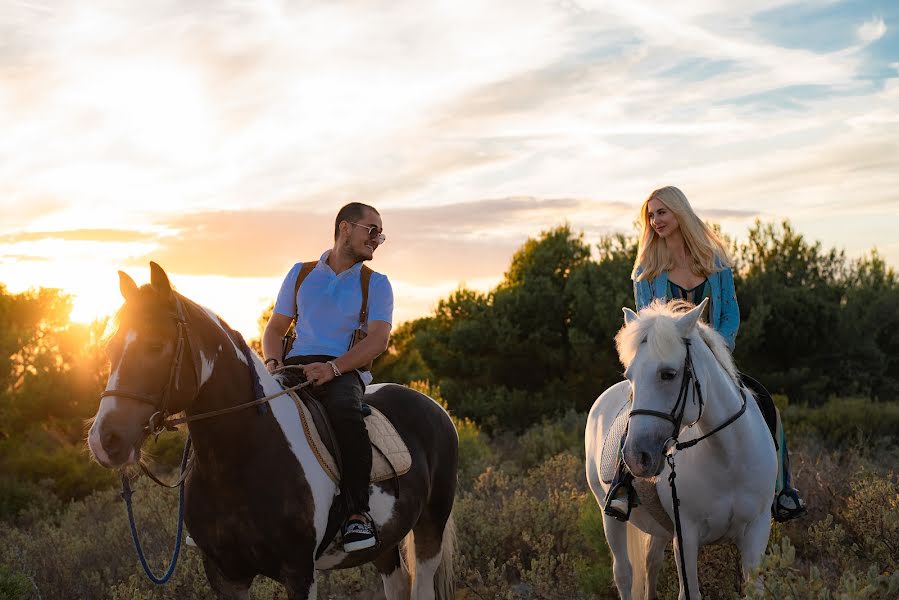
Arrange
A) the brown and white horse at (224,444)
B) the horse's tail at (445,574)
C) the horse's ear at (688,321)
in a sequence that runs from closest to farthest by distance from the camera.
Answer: the brown and white horse at (224,444), the horse's ear at (688,321), the horse's tail at (445,574)

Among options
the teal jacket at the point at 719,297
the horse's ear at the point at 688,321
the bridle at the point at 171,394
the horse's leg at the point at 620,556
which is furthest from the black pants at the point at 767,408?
the bridle at the point at 171,394

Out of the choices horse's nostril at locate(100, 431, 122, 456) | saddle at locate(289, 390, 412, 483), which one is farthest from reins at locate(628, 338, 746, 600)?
horse's nostril at locate(100, 431, 122, 456)

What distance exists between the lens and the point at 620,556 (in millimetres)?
6066

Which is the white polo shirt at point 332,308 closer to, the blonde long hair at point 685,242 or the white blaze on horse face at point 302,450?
the white blaze on horse face at point 302,450

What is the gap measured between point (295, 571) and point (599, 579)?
3524 millimetres

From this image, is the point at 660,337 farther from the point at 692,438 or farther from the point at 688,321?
the point at 692,438

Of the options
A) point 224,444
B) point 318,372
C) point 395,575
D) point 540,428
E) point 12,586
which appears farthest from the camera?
point 540,428

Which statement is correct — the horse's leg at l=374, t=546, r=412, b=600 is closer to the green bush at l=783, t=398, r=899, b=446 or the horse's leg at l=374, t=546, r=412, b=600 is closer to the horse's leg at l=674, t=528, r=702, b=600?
the horse's leg at l=674, t=528, r=702, b=600

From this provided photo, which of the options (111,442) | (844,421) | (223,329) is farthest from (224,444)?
(844,421)

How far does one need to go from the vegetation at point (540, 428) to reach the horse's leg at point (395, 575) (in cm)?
118

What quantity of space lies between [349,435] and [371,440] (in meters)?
0.29

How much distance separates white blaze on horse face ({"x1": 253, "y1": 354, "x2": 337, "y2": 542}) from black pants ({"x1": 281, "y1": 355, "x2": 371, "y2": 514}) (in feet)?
0.38

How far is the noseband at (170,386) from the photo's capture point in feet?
12.3

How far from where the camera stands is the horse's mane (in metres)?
4.38
